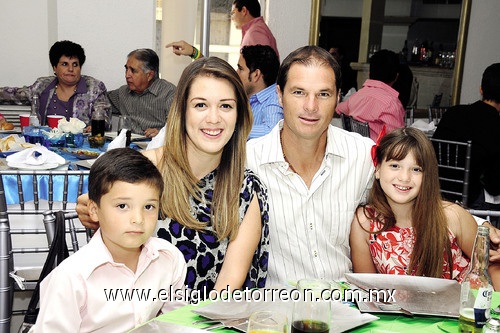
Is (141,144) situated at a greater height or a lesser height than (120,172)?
lesser

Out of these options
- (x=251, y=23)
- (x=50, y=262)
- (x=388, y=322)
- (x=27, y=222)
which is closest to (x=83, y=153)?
(x=27, y=222)

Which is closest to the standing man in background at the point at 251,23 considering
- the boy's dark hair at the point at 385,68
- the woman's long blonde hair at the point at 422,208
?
the boy's dark hair at the point at 385,68

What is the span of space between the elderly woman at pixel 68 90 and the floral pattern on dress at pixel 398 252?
3340 mm

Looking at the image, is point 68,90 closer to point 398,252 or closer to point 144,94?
point 144,94

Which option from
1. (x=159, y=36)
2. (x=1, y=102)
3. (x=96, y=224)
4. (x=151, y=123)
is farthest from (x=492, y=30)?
(x=96, y=224)

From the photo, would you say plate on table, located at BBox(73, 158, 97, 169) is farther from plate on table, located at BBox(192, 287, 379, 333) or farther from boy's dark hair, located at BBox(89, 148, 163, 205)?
plate on table, located at BBox(192, 287, 379, 333)

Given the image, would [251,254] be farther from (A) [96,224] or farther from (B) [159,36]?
(B) [159,36]

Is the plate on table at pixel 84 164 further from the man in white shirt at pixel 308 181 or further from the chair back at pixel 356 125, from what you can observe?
the chair back at pixel 356 125

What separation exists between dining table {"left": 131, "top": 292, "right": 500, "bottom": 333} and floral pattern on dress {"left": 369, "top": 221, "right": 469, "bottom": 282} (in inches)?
25.8

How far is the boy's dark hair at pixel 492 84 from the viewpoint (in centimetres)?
461

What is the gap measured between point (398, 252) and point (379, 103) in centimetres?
329

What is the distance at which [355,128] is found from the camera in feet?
18.0

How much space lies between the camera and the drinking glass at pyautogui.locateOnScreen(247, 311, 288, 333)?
1286 millimetres

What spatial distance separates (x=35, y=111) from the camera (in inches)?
189
